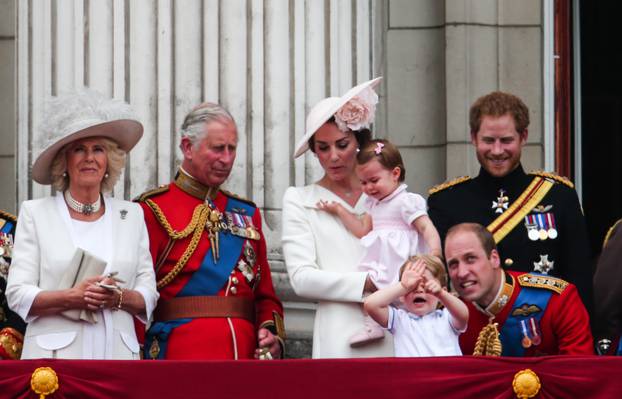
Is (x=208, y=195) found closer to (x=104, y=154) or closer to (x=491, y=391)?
(x=104, y=154)

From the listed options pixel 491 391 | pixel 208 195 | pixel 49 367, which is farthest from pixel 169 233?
pixel 491 391

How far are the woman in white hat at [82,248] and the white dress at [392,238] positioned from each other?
0.85 meters

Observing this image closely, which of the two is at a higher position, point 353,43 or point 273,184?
point 353,43

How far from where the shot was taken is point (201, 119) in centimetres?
→ 780

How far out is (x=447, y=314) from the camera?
726cm

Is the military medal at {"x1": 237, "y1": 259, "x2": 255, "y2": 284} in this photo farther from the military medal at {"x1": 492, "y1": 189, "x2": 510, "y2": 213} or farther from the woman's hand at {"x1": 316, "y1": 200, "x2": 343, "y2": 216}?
the military medal at {"x1": 492, "y1": 189, "x2": 510, "y2": 213}

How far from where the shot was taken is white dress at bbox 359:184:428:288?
7504 millimetres

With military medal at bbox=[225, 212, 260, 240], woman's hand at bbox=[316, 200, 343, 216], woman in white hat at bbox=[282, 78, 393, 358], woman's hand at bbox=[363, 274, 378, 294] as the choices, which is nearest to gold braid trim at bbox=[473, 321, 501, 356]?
woman in white hat at bbox=[282, 78, 393, 358]

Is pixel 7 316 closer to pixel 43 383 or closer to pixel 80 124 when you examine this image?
pixel 80 124

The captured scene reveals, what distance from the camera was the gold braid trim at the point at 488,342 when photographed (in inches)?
287

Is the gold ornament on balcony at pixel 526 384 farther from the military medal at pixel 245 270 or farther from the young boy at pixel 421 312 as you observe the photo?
the military medal at pixel 245 270

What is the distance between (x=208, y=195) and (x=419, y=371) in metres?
1.49

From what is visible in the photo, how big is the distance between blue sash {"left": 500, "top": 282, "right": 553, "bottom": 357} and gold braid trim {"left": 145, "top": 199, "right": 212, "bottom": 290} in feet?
4.18

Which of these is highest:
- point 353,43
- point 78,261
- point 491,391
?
point 353,43
